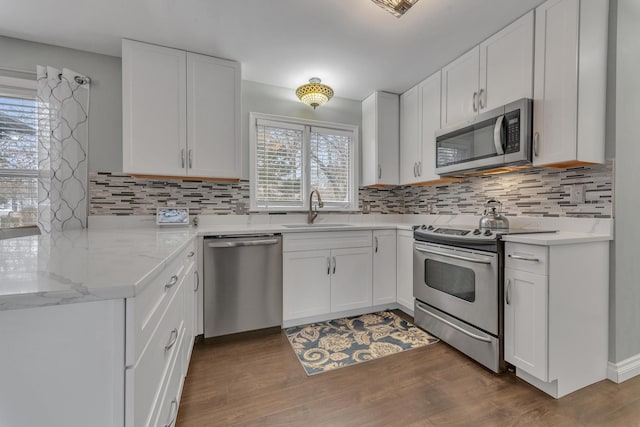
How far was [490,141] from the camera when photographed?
2.04 meters

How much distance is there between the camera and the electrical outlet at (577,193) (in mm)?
1829

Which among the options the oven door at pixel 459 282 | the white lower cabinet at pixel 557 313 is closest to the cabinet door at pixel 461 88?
the oven door at pixel 459 282

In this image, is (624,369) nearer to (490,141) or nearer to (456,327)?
(456,327)

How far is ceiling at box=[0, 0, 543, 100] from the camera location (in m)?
1.81

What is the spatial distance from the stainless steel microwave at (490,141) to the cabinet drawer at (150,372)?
7.21 feet

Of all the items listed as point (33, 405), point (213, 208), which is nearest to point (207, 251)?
point (213, 208)

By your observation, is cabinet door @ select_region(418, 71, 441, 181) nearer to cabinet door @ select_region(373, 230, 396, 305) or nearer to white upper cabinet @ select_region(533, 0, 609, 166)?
cabinet door @ select_region(373, 230, 396, 305)

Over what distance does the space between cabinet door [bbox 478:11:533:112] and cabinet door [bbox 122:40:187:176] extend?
2414mm

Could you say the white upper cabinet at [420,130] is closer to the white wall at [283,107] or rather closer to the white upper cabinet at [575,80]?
the white wall at [283,107]

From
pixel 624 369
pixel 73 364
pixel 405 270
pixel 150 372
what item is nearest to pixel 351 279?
Answer: pixel 405 270

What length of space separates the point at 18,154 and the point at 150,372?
2414 mm

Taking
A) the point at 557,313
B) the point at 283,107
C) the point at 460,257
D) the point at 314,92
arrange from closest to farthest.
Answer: the point at 557,313, the point at 460,257, the point at 314,92, the point at 283,107

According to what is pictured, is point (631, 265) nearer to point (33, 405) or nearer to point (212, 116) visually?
point (33, 405)

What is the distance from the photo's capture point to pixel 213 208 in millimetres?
2686
